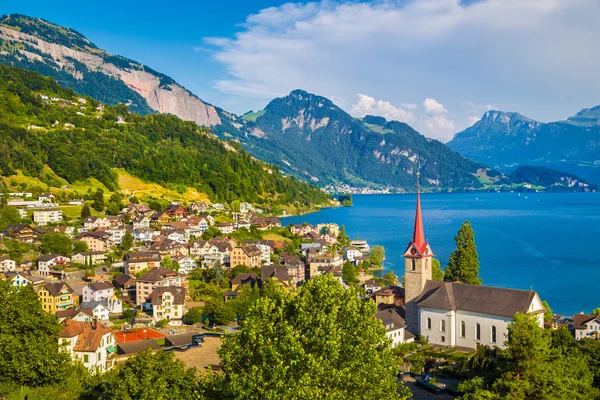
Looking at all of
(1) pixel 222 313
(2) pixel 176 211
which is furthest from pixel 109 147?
(1) pixel 222 313

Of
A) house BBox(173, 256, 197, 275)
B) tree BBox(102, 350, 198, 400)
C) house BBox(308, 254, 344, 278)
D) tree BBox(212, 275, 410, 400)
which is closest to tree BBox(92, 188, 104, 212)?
house BBox(173, 256, 197, 275)

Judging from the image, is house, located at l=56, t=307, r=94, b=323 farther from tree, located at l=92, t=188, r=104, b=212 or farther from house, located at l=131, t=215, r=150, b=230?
tree, located at l=92, t=188, r=104, b=212

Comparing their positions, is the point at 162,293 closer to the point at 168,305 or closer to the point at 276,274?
the point at 168,305

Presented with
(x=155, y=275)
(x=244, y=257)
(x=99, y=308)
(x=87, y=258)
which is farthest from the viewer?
(x=244, y=257)

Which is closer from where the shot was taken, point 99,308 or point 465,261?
point 465,261

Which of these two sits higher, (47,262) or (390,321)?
(47,262)

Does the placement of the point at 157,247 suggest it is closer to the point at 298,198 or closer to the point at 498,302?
the point at 498,302

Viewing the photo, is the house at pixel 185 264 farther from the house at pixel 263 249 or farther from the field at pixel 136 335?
the field at pixel 136 335
